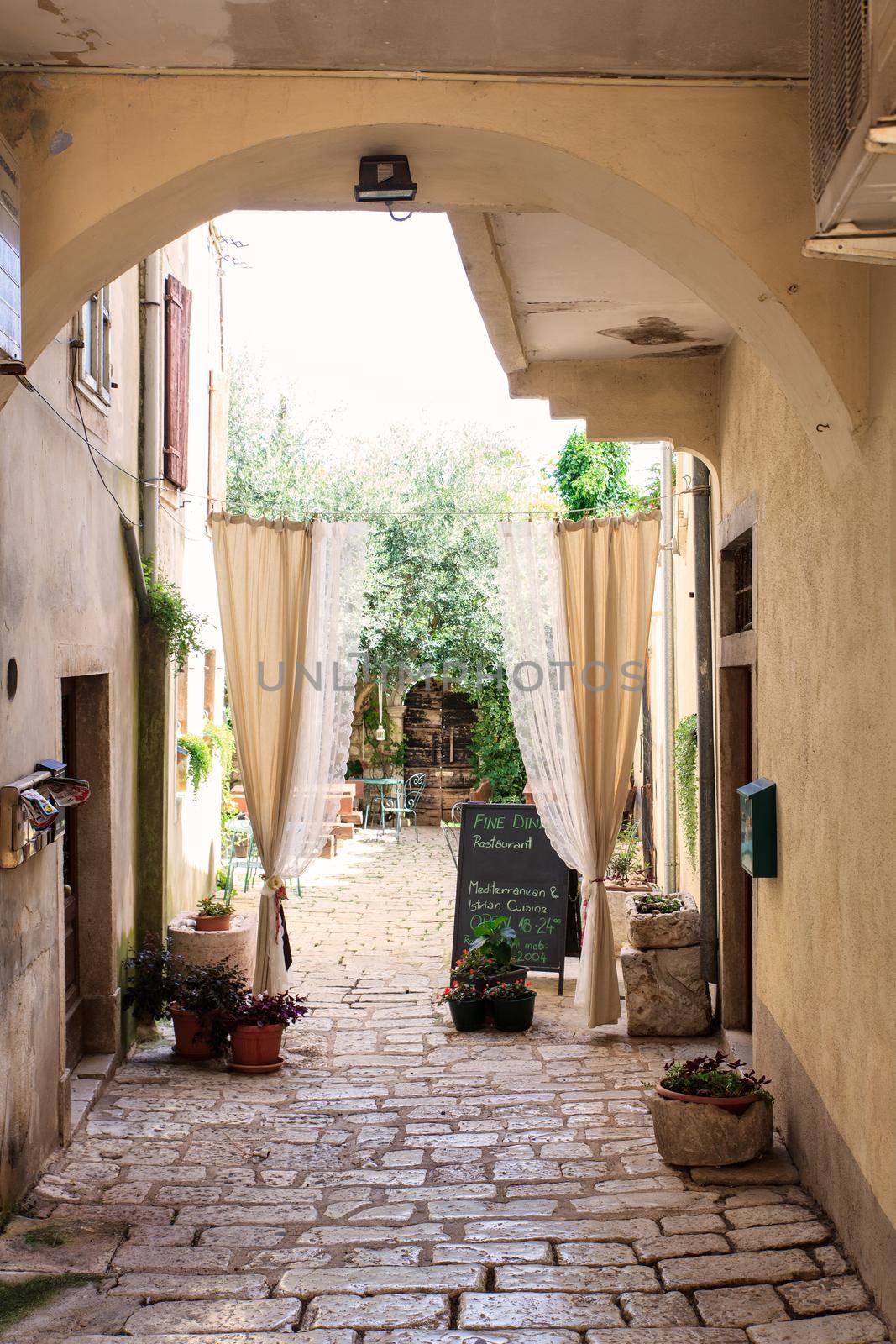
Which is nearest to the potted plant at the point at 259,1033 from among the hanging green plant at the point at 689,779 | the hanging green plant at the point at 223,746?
the hanging green plant at the point at 689,779

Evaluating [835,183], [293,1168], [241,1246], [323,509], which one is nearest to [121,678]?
[293,1168]

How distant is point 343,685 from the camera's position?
7309 millimetres

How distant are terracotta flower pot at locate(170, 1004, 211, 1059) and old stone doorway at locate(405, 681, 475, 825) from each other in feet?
41.7

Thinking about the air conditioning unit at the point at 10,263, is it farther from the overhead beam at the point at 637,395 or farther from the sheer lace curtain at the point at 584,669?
the overhead beam at the point at 637,395

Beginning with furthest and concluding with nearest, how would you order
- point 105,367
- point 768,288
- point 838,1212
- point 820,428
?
1. point 105,367
2. point 838,1212
3. point 820,428
4. point 768,288

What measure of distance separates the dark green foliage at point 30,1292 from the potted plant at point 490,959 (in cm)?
378

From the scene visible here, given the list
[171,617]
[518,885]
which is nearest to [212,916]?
[171,617]

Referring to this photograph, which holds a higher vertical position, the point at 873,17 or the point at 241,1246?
the point at 873,17

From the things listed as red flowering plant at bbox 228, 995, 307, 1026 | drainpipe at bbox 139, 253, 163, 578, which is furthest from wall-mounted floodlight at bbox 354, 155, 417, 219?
red flowering plant at bbox 228, 995, 307, 1026

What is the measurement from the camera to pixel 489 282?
19.2 ft

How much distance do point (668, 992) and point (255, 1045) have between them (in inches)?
92.0

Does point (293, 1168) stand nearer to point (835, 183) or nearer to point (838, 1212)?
point (838, 1212)

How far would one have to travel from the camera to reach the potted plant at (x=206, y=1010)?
6820mm

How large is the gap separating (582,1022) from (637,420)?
3674mm
